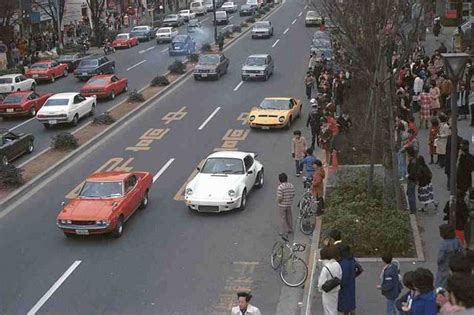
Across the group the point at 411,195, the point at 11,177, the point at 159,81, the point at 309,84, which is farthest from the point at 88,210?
the point at 159,81

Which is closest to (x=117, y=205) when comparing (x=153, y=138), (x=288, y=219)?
(x=288, y=219)

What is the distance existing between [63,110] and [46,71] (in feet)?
43.9

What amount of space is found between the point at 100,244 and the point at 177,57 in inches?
1404

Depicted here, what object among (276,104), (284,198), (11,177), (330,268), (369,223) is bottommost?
(11,177)

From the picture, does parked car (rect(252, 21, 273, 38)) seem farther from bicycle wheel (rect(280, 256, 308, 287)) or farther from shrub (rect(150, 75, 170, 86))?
bicycle wheel (rect(280, 256, 308, 287))

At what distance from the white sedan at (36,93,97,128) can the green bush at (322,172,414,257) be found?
52.2ft

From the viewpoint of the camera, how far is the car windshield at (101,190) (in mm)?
19219

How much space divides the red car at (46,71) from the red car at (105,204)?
81.1ft

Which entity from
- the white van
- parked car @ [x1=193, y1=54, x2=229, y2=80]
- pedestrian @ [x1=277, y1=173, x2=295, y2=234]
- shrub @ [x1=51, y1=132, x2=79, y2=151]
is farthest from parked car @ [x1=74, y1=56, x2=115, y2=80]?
the white van

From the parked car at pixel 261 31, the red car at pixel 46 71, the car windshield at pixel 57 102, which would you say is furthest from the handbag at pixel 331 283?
the parked car at pixel 261 31

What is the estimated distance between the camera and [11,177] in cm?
2328

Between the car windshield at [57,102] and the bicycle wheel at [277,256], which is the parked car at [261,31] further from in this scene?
the bicycle wheel at [277,256]

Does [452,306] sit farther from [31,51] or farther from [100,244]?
[31,51]

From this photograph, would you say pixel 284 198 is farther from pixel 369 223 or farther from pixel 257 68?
pixel 257 68
